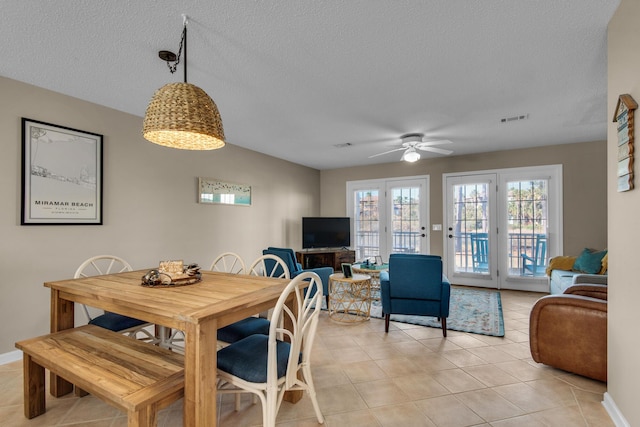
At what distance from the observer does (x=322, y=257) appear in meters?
5.61

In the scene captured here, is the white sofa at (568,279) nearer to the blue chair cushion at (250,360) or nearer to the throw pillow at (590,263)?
the throw pillow at (590,263)

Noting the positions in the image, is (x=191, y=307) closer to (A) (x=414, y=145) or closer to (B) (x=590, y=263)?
(A) (x=414, y=145)

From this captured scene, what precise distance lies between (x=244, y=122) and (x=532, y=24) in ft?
9.37

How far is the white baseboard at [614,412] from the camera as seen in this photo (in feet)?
5.35

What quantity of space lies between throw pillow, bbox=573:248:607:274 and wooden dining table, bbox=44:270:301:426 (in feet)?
13.4

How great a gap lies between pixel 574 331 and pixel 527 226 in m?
3.20

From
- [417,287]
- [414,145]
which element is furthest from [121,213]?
[414,145]

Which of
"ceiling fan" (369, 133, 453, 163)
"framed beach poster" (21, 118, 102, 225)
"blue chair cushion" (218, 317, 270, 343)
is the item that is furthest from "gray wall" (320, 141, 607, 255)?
"framed beach poster" (21, 118, 102, 225)

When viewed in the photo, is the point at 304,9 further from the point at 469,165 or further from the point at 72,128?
the point at 469,165

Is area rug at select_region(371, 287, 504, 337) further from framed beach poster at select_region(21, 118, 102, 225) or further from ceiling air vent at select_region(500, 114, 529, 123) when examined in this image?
framed beach poster at select_region(21, 118, 102, 225)

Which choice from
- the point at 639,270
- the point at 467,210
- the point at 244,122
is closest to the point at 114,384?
the point at 639,270

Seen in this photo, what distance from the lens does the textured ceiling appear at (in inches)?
66.7

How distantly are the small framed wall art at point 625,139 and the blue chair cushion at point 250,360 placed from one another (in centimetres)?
204

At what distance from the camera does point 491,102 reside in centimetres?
298
